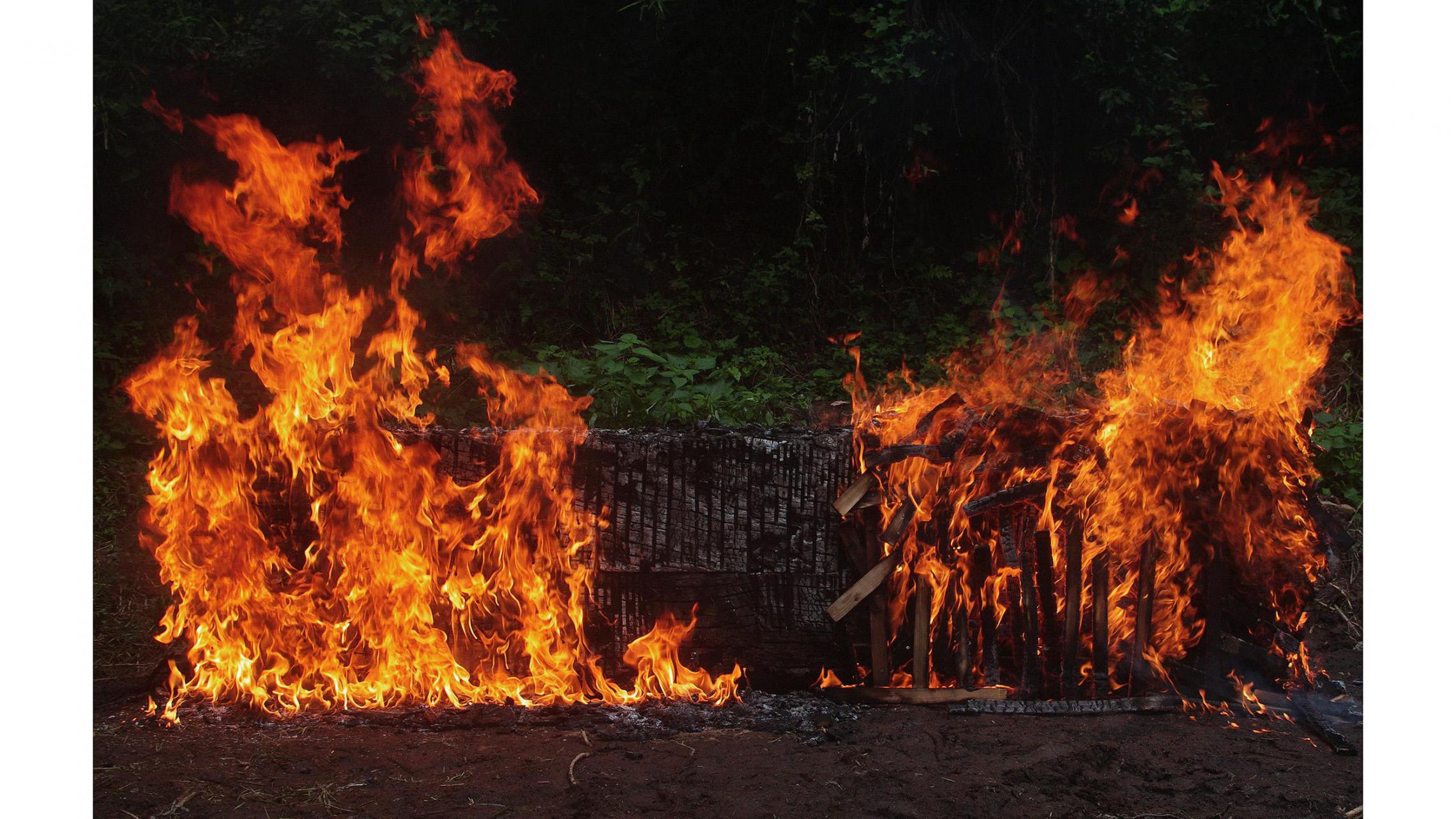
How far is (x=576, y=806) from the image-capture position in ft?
12.7

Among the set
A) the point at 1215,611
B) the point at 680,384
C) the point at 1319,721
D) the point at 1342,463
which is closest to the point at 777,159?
the point at 680,384

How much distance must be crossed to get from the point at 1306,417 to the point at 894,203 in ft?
22.8

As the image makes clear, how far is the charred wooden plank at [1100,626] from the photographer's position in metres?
5.04

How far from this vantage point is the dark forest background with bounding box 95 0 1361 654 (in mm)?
A: 9836

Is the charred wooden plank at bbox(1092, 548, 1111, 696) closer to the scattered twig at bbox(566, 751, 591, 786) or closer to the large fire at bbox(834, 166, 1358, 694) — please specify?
the large fire at bbox(834, 166, 1358, 694)

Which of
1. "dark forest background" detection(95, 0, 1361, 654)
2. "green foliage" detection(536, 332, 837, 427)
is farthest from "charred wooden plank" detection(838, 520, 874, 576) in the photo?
"dark forest background" detection(95, 0, 1361, 654)

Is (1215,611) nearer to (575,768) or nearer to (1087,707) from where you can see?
(1087,707)

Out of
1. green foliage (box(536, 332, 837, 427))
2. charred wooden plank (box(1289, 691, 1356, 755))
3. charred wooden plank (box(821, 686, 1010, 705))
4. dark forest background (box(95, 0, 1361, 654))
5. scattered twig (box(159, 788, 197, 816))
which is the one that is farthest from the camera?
dark forest background (box(95, 0, 1361, 654))

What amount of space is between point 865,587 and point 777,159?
7475 millimetres

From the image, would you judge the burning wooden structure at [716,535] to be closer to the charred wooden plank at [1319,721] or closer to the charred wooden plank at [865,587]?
the charred wooden plank at [865,587]

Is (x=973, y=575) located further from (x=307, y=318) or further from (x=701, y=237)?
(x=701, y=237)

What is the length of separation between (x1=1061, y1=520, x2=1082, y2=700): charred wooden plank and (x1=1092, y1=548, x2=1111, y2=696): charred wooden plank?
10cm

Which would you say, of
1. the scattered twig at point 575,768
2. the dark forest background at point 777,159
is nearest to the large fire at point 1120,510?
the scattered twig at point 575,768

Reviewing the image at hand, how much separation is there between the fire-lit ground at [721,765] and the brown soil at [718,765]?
0.01m
